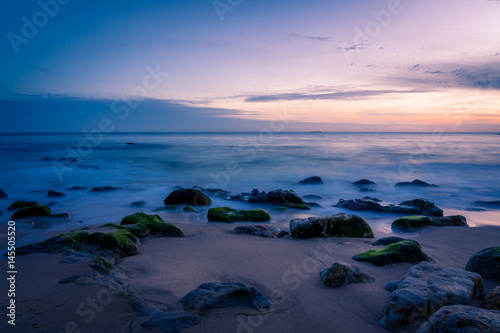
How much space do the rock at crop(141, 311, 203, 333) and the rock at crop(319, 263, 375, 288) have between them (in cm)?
173

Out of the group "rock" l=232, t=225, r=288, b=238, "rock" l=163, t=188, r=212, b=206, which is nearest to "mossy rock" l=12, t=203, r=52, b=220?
"rock" l=163, t=188, r=212, b=206

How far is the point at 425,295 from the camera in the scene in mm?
2941

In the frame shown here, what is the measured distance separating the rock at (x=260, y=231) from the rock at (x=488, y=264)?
327 cm

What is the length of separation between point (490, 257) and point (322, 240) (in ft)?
8.84

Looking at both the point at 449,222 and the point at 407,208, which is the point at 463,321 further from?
the point at 407,208

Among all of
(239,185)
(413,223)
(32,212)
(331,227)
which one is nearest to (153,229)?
(331,227)

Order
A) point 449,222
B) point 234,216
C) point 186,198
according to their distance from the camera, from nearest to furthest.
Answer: point 449,222, point 234,216, point 186,198

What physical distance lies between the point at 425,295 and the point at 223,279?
7.71 ft

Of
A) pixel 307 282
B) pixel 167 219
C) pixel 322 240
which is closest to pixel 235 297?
pixel 307 282

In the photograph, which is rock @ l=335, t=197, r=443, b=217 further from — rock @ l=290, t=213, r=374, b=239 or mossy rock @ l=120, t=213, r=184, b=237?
mossy rock @ l=120, t=213, r=184, b=237

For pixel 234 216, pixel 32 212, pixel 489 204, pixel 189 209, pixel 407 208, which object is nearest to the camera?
pixel 234 216

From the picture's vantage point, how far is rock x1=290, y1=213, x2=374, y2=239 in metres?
6.14

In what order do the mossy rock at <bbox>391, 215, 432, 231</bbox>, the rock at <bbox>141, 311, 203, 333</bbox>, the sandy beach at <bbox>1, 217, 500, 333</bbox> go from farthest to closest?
the mossy rock at <bbox>391, 215, 432, 231</bbox> → the sandy beach at <bbox>1, 217, 500, 333</bbox> → the rock at <bbox>141, 311, 203, 333</bbox>

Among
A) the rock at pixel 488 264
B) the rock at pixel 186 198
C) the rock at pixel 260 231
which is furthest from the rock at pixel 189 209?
the rock at pixel 488 264
